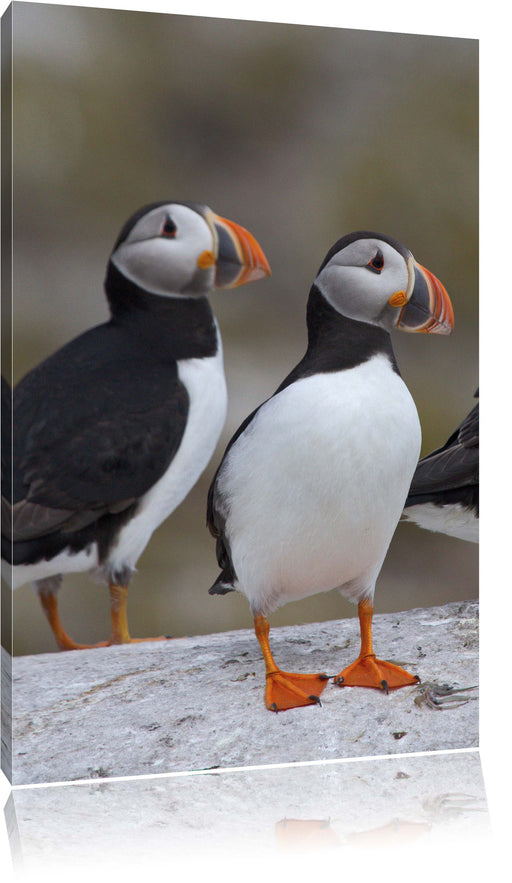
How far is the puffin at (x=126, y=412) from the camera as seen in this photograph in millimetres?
4539

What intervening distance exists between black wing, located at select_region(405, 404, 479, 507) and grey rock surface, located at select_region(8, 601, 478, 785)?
60 centimetres

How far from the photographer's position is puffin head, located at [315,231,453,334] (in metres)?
4.75

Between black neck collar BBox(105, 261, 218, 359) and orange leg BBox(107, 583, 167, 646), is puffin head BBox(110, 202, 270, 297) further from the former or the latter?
orange leg BBox(107, 583, 167, 646)

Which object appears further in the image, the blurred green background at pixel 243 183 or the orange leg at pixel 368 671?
the orange leg at pixel 368 671

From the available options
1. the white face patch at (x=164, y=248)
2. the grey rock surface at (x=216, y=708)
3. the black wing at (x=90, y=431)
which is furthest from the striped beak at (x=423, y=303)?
the grey rock surface at (x=216, y=708)

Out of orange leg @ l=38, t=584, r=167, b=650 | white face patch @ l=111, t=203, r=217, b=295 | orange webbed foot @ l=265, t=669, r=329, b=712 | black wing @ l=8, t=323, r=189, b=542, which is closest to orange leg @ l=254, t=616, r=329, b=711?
orange webbed foot @ l=265, t=669, r=329, b=712

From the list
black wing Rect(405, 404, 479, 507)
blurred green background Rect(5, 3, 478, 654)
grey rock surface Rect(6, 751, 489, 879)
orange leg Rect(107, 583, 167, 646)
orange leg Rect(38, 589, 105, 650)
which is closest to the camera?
grey rock surface Rect(6, 751, 489, 879)

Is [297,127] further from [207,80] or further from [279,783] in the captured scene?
[279,783]

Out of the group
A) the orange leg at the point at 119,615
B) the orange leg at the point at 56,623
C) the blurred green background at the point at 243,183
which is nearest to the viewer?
the blurred green background at the point at 243,183

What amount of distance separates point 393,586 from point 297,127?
6.05 ft

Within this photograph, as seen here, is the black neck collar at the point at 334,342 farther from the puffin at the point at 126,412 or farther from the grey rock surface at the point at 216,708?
the grey rock surface at the point at 216,708

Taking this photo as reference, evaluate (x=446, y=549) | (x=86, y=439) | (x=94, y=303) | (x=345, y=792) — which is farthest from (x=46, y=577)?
(x=446, y=549)

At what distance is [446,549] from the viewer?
5.27m

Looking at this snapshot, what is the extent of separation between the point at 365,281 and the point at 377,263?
3.4 inches
